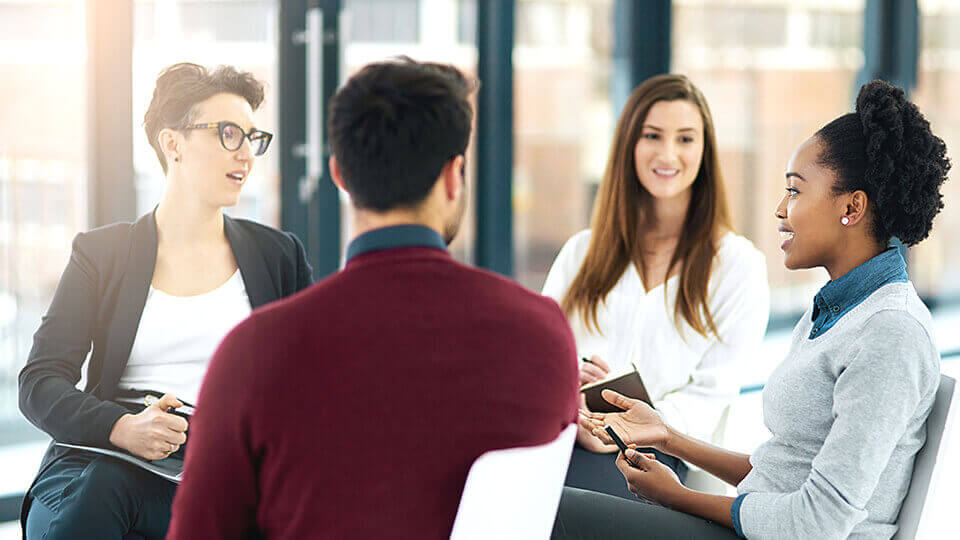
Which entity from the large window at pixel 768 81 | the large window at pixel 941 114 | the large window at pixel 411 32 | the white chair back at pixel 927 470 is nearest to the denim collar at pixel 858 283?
the white chair back at pixel 927 470

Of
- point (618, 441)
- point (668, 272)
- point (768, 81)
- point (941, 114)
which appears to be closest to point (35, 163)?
point (668, 272)

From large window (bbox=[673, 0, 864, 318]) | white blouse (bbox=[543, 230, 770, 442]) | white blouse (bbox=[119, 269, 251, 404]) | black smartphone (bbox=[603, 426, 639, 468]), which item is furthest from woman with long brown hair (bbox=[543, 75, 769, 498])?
large window (bbox=[673, 0, 864, 318])

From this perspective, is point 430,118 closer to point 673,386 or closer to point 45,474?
point 45,474

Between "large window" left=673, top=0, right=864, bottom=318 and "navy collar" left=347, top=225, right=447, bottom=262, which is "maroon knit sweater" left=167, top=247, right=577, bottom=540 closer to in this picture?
"navy collar" left=347, top=225, right=447, bottom=262

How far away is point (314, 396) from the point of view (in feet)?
3.32

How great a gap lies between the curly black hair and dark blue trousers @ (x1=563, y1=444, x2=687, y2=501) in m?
0.78

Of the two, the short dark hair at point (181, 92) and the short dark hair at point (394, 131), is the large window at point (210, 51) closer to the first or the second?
the short dark hair at point (181, 92)

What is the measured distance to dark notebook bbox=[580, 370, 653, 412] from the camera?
189cm

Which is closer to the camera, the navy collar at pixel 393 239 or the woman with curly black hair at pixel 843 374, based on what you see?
Answer: the navy collar at pixel 393 239

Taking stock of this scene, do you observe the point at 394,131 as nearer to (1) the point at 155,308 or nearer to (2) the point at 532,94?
(1) the point at 155,308

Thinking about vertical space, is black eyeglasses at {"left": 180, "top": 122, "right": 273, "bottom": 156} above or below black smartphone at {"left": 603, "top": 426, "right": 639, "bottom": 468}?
above

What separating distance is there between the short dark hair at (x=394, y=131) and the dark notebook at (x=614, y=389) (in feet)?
3.00

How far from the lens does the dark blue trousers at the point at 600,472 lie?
2.00m

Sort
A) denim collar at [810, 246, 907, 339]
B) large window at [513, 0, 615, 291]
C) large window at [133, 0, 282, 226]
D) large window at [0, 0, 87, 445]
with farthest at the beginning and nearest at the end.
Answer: large window at [513, 0, 615, 291] < large window at [133, 0, 282, 226] < large window at [0, 0, 87, 445] < denim collar at [810, 246, 907, 339]
